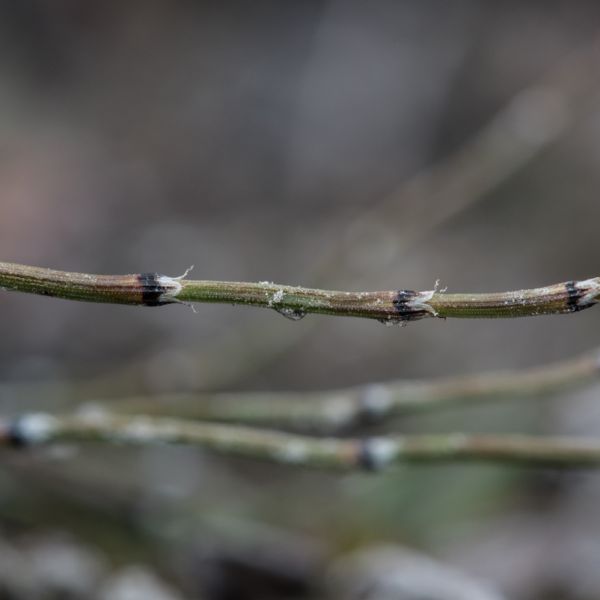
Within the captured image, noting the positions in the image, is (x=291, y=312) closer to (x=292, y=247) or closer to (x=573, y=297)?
(x=573, y=297)

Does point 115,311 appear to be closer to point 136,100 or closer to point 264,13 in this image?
point 136,100

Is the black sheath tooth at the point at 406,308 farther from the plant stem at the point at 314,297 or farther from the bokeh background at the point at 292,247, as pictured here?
the bokeh background at the point at 292,247

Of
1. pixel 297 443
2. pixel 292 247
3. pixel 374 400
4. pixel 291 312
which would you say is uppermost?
pixel 292 247

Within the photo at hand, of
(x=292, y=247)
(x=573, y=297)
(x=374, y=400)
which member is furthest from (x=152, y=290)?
(x=292, y=247)

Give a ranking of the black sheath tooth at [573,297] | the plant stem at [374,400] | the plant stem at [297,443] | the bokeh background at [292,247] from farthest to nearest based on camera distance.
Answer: the bokeh background at [292,247]
the plant stem at [374,400]
the plant stem at [297,443]
the black sheath tooth at [573,297]

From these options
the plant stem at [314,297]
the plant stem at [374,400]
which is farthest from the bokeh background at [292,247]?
the plant stem at [314,297]

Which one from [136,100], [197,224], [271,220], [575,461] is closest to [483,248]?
[271,220]
